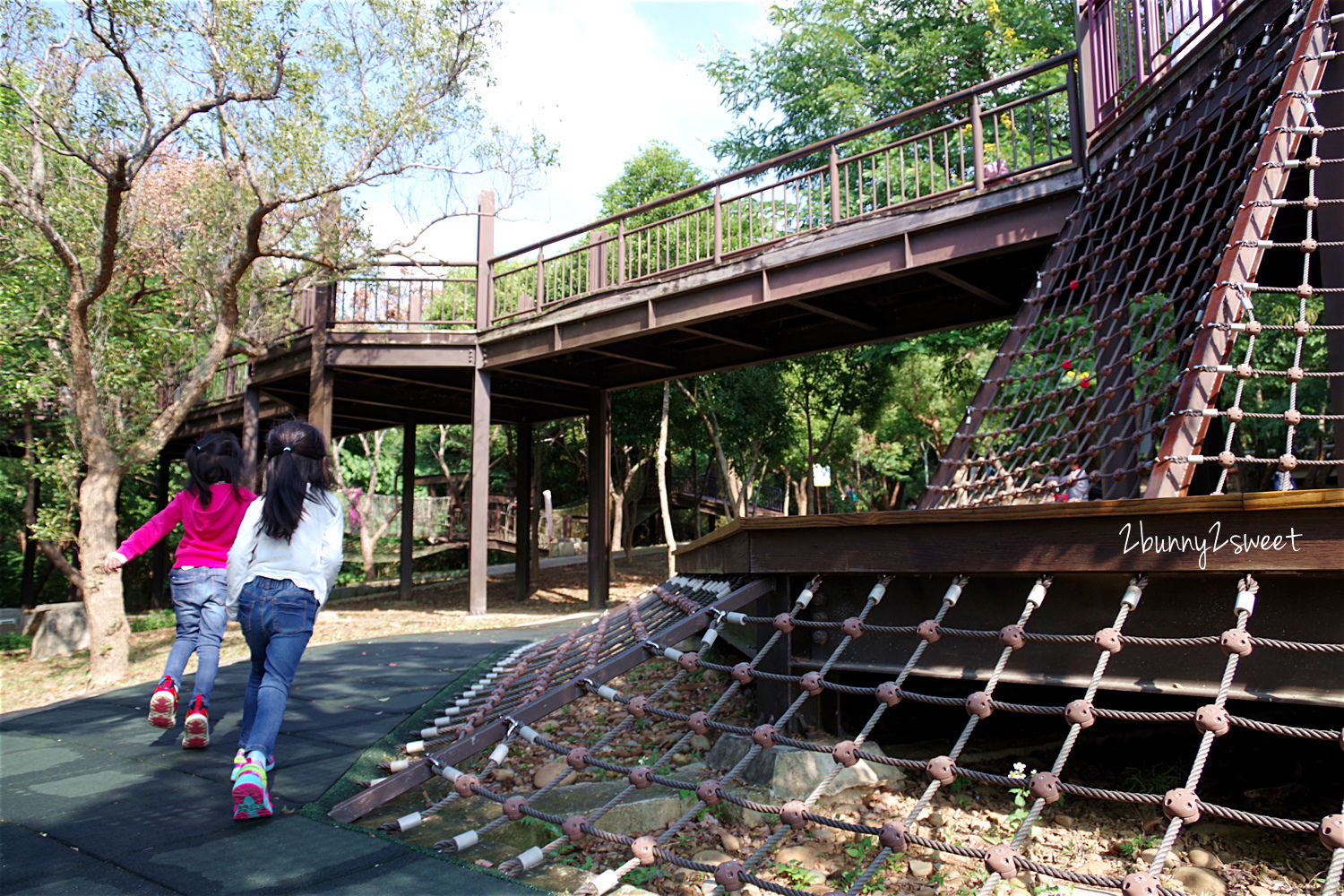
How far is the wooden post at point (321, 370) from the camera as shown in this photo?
38.9 ft

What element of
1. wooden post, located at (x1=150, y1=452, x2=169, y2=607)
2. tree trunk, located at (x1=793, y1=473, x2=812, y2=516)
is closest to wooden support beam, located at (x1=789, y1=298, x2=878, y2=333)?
tree trunk, located at (x1=793, y1=473, x2=812, y2=516)

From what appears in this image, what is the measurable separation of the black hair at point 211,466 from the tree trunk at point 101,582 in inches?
216

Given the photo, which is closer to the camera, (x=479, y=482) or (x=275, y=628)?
(x=275, y=628)

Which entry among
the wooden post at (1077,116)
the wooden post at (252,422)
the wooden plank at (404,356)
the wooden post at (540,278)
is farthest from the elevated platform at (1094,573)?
the wooden post at (252,422)

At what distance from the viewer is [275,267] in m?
12.6

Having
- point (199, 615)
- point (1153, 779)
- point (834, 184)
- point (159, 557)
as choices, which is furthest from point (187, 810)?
point (159, 557)

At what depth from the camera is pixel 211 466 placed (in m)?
4.11

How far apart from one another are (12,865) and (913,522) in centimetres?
292

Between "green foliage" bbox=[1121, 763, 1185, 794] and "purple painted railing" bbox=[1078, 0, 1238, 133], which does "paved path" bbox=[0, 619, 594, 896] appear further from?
"purple painted railing" bbox=[1078, 0, 1238, 133]

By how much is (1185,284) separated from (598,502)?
9.43 m

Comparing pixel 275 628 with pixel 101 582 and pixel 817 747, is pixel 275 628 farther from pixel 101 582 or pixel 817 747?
pixel 101 582

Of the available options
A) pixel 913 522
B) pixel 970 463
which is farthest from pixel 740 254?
pixel 913 522

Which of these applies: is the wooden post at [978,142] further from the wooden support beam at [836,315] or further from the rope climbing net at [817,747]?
the rope climbing net at [817,747]

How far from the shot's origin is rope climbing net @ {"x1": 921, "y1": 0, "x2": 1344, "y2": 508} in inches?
116
